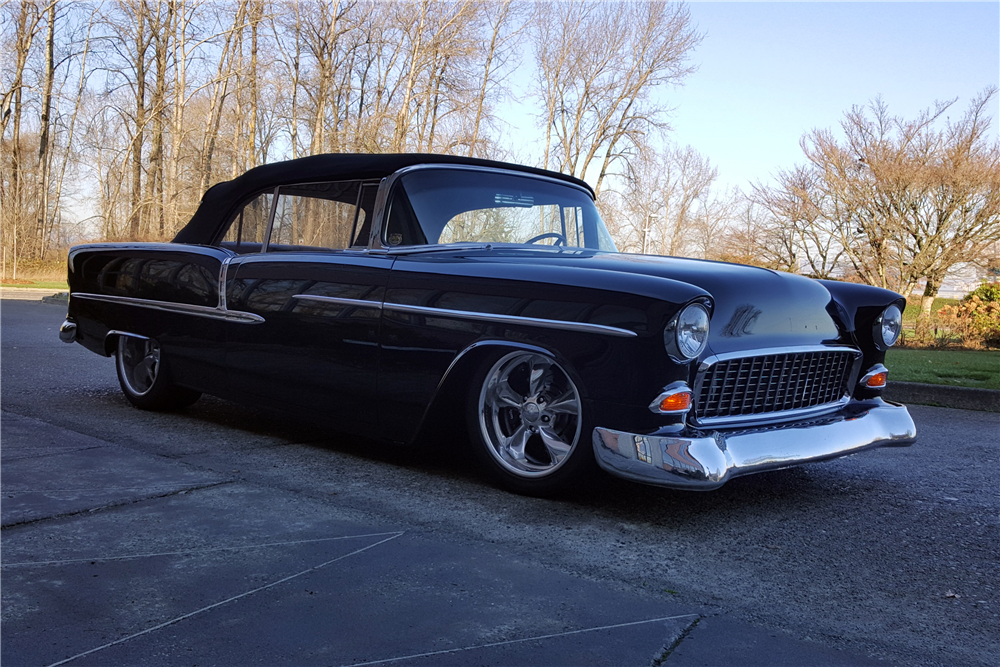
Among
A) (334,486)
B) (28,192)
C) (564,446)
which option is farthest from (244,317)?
(28,192)

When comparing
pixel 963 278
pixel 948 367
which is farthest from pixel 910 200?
pixel 948 367

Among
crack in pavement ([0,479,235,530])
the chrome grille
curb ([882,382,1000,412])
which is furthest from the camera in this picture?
curb ([882,382,1000,412])

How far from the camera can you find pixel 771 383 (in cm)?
347

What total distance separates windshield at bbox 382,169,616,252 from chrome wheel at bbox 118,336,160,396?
188 cm

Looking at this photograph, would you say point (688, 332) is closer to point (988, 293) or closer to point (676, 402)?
point (676, 402)

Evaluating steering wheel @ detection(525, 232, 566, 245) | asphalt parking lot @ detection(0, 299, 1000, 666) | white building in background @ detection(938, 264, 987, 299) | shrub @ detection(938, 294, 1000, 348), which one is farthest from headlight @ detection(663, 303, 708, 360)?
white building in background @ detection(938, 264, 987, 299)

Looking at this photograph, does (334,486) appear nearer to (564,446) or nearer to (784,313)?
(564,446)

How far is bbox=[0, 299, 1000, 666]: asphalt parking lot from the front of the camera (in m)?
2.17

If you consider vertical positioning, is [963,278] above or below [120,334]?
above

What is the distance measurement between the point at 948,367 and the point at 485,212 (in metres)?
6.58

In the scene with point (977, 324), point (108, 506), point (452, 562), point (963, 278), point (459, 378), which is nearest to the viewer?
point (452, 562)

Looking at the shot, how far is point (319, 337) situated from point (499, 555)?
5.33ft

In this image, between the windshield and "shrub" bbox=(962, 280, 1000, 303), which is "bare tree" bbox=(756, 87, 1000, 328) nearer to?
"shrub" bbox=(962, 280, 1000, 303)

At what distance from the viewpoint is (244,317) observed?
4.40 meters
